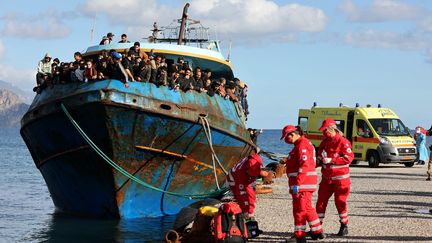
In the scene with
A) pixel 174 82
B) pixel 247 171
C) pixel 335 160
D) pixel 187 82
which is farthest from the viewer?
pixel 187 82

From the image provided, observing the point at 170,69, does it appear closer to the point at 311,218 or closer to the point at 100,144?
the point at 100,144

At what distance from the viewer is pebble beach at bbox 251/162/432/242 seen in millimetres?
11625

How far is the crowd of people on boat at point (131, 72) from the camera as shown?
15.6m

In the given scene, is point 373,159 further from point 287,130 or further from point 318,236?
point 287,130

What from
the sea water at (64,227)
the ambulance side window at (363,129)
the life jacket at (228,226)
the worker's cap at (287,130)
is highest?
the ambulance side window at (363,129)

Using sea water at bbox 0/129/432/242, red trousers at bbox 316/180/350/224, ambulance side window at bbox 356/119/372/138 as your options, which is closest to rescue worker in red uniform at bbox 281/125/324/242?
red trousers at bbox 316/180/350/224

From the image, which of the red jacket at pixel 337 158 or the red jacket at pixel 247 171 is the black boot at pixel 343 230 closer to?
the red jacket at pixel 337 158

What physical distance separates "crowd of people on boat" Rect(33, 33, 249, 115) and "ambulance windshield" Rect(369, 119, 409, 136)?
1285cm

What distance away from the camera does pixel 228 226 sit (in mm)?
10398

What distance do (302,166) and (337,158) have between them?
0.99m

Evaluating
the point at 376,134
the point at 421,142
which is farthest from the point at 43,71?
the point at 421,142

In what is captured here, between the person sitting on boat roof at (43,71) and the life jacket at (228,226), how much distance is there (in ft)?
26.4

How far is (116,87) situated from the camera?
50.3ft

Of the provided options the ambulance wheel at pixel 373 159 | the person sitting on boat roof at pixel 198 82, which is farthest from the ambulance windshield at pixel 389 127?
the person sitting on boat roof at pixel 198 82
